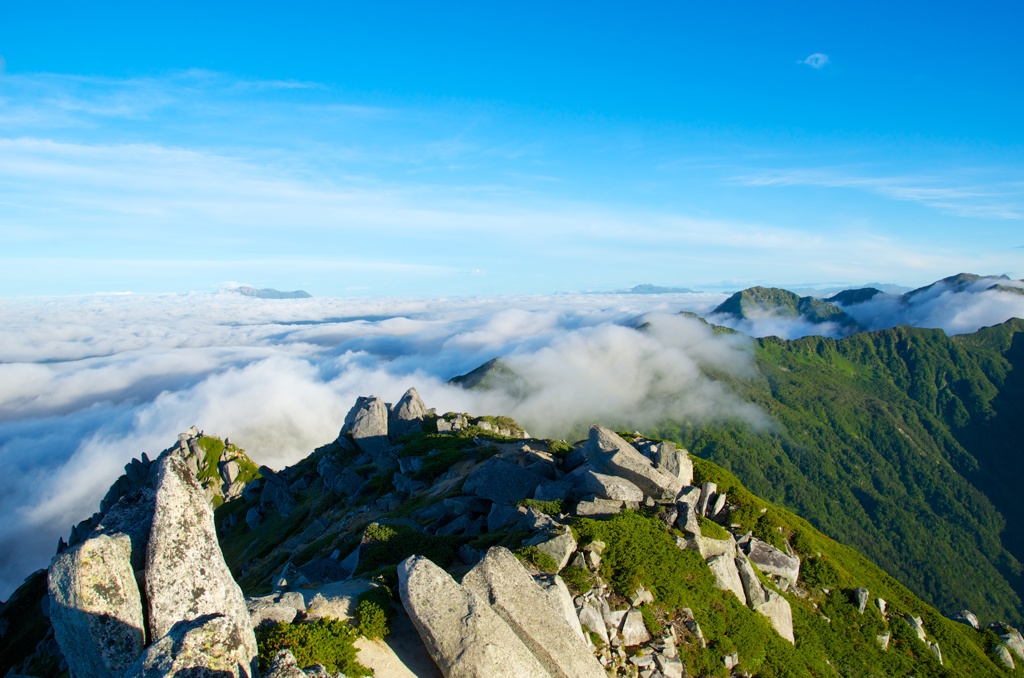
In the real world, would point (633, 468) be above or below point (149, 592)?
below

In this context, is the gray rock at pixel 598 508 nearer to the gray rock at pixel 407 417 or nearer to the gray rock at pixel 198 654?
the gray rock at pixel 198 654

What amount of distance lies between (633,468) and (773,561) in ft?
28.2

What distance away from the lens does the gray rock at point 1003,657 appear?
104ft

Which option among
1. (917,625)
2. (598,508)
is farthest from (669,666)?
(917,625)

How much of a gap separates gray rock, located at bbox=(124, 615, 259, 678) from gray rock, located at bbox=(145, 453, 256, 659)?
0.51 metres

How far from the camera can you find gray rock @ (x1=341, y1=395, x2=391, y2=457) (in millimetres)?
71125

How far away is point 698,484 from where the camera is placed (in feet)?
111

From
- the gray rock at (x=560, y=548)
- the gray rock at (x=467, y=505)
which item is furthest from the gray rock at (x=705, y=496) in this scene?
the gray rock at (x=560, y=548)

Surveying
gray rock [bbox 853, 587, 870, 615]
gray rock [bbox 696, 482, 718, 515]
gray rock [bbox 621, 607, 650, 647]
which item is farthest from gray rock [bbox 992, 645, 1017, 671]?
gray rock [bbox 621, 607, 650, 647]

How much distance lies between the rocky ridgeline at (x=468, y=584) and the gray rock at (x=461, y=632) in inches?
1.5

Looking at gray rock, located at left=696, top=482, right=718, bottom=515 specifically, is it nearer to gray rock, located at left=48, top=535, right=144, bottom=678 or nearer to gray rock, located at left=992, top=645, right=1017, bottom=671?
gray rock, located at left=992, top=645, right=1017, bottom=671

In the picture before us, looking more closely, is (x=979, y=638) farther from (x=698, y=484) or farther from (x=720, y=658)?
(x=720, y=658)

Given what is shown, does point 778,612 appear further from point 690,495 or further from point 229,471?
point 229,471

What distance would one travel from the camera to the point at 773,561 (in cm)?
2928
